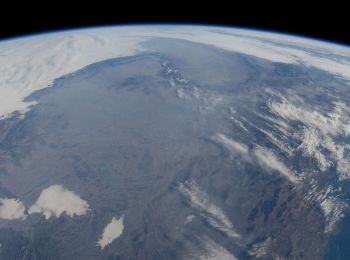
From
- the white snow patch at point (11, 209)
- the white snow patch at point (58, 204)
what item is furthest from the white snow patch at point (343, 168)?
the white snow patch at point (11, 209)

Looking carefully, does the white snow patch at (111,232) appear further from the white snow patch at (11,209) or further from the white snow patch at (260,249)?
the white snow patch at (260,249)

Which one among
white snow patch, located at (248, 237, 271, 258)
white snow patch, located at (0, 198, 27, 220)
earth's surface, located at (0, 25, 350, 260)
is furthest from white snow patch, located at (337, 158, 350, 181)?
white snow patch, located at (0, 198, 27, 220)

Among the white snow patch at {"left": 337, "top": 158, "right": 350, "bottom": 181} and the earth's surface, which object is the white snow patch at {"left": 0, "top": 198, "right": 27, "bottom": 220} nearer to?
the earth's surface

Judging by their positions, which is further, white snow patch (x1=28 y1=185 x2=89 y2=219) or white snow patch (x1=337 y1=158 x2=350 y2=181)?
white snow patch (x1=337 y1=158 x2=350 y2=181)

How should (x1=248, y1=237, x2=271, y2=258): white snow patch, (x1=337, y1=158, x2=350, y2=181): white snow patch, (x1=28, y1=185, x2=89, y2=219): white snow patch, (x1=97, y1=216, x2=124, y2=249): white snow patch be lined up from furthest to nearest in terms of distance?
(x1=337, y1=158, x2=350, y2=181): white snow patch, (x1=28, y1=185, x2=89, y2=219): white snow patch, (x1=97, y1=216, x2=124, y2=249): white snow patch, (x1=248, y1=237, x2=271, y2=258): white snow patch

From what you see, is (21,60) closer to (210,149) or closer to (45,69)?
(45,69)

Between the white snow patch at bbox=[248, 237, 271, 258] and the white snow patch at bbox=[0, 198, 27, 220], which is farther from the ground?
the white snow patch at bbox=[248, 237, 271, 258]

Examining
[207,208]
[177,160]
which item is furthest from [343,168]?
[177,160]
